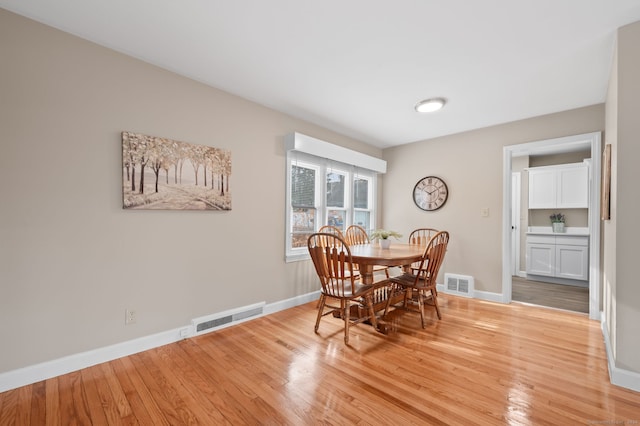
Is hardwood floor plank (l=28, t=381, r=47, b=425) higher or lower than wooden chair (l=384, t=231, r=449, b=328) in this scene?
lower

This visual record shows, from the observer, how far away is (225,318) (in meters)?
2.88

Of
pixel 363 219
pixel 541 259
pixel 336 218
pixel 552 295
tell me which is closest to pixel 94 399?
pixel 336 218

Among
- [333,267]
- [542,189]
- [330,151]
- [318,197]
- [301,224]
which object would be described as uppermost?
[330,151]

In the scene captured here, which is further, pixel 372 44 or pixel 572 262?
pixel 572 262

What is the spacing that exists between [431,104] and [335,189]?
71.5 inches

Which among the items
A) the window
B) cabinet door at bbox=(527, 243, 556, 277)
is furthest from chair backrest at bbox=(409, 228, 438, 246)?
cabinet door at bbox=(527, 243, 556, 277)

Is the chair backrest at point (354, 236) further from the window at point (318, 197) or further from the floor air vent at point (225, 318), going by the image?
the floor air vent at point (225, 318)

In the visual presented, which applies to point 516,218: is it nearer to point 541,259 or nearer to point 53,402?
point 541,259

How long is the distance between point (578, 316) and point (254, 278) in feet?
12.7

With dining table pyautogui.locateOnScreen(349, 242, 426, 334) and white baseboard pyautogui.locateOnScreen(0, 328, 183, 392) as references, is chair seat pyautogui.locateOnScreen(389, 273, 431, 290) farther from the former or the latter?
white baseboard pyautogui.locateOnScreen(0, 328, 183, 392)

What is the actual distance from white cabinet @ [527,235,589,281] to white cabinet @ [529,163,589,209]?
645mm

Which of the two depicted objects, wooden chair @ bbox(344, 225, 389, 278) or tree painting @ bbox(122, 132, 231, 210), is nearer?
tree painting @ bbox(122, 132, 231, 210)

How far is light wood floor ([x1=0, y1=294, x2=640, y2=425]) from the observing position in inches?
62.3

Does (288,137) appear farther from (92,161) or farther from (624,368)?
(624,368)
